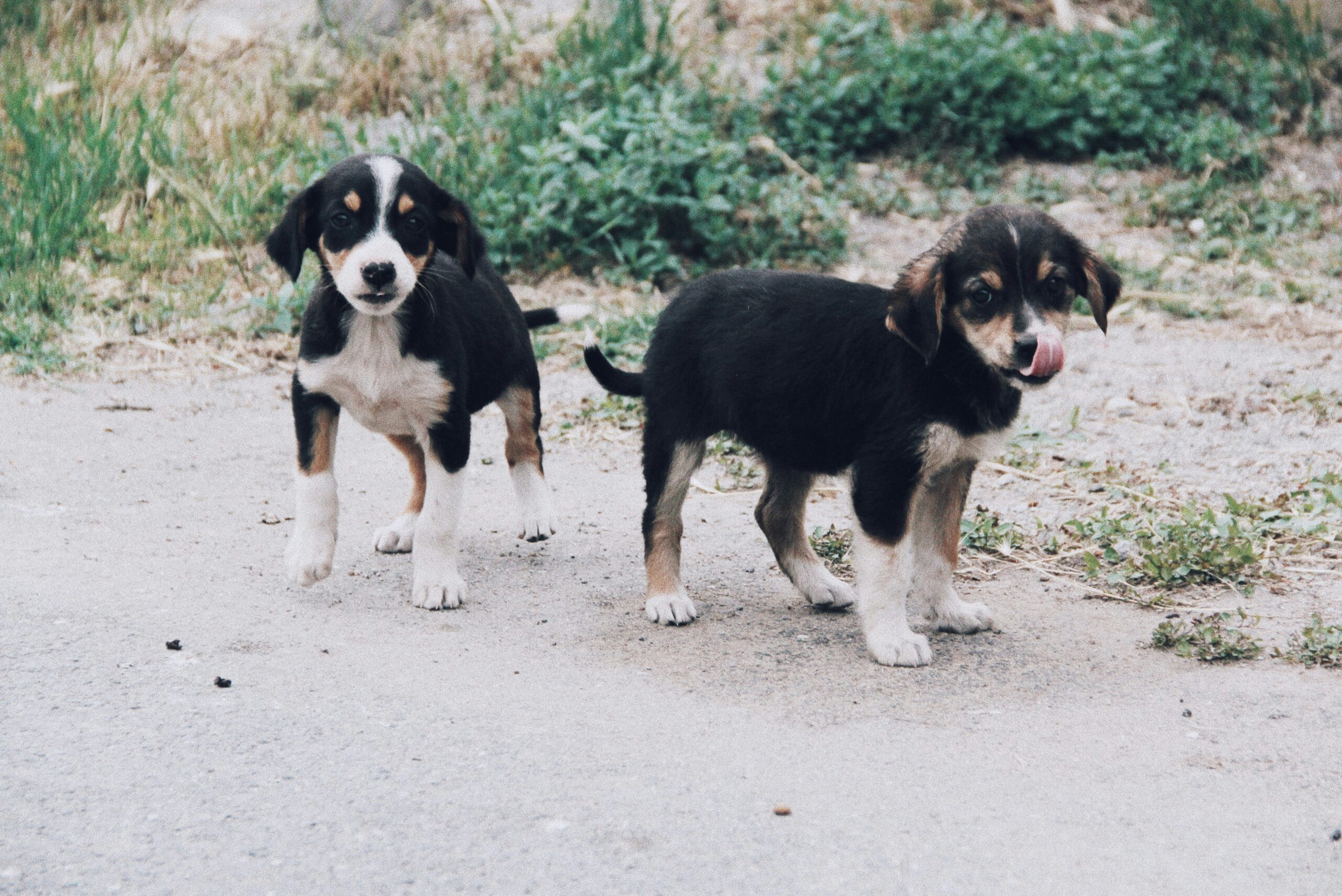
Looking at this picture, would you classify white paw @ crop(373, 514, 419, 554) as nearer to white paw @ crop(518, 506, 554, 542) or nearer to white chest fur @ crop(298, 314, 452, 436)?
white paw @ crop(518, 506, 554, 542)

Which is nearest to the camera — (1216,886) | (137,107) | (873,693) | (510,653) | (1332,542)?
(1216,886)

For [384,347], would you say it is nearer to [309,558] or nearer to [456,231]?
[456,231]

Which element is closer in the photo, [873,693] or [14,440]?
[873,693]

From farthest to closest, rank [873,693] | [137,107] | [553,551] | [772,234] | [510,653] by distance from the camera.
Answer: [137,107] → [772,234] → [553,551] → [510,653] → [873,693]

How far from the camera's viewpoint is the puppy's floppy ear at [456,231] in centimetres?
486

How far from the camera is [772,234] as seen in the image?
9.61m

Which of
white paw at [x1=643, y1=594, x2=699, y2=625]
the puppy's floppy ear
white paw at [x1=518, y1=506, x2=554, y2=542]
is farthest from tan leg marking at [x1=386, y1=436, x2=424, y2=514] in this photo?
white paw at [x1=643, y1=594, x2=699, y2=625]

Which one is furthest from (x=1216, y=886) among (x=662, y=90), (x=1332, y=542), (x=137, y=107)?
(x=137, y=107)

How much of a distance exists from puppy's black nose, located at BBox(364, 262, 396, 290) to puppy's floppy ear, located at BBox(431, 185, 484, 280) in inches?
16.8

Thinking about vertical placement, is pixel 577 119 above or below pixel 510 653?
above

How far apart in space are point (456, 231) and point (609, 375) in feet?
2.53

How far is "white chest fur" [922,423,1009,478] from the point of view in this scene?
421 centimetres

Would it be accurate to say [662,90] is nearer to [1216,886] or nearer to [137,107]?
[137,107]

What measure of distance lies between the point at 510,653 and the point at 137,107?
297 inches
